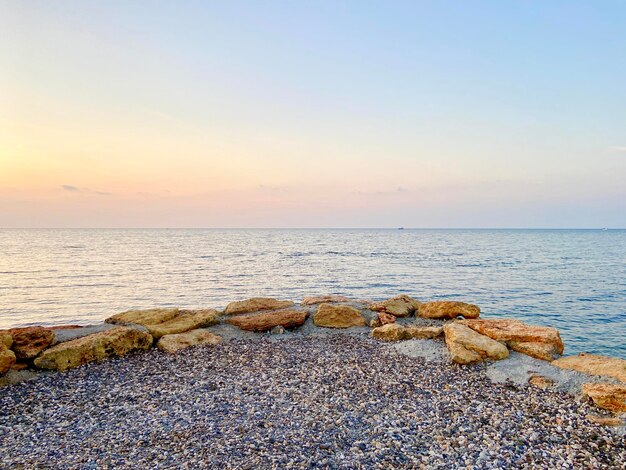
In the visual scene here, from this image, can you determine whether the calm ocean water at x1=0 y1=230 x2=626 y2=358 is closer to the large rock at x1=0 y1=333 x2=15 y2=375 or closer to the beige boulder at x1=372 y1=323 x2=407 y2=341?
the beige boulder at x1=372 y1=323 x2=407 y2=341

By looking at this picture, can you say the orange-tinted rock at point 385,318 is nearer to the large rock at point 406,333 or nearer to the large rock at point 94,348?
the large rock at point 406,333

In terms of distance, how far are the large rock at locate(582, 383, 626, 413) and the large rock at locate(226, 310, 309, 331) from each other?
10.1m

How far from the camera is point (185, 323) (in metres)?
15.6

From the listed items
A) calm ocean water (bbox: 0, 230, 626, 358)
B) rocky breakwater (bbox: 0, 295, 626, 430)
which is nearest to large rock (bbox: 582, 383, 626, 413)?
rocky breakwater (bbox: 0, 295, 626, 430)

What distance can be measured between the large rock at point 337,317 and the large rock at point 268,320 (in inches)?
27.3

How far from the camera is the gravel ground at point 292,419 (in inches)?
284

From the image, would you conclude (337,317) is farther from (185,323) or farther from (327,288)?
(327,288)

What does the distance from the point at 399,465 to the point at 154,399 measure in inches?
241

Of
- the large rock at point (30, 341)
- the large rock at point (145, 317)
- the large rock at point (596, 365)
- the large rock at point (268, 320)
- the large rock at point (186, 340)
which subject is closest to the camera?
the large rock at point (596, 365)

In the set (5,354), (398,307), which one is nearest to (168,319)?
(5,354)

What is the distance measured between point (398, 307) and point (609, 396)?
974cm

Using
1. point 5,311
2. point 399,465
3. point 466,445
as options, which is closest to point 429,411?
point 466,445

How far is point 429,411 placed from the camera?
897 centimetres

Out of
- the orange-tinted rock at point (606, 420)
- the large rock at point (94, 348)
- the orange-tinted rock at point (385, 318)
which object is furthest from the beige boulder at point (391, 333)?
the large rock at point (94, 348)
